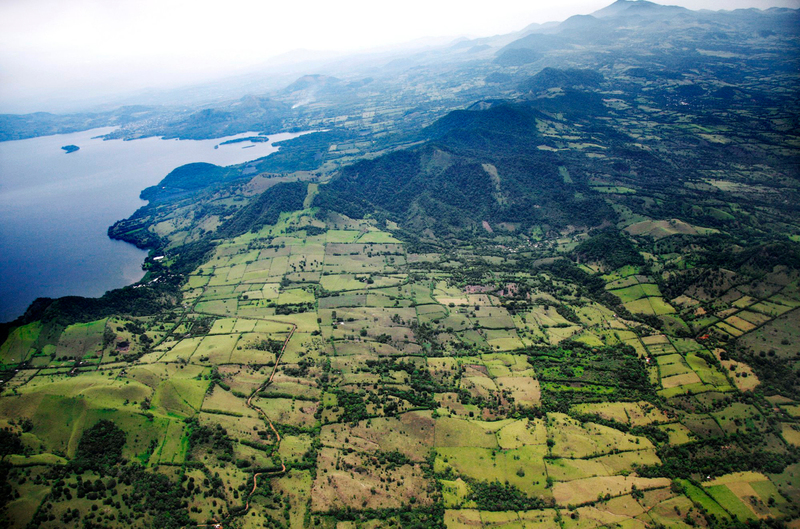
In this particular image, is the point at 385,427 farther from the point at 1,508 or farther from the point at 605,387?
the point at 1,508

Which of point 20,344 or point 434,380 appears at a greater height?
point 20,344

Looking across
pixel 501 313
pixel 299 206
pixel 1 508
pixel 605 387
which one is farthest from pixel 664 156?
pixel 1 508

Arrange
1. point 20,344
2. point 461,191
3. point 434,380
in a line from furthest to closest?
point 461,191 < point 20,344 < point 434,380

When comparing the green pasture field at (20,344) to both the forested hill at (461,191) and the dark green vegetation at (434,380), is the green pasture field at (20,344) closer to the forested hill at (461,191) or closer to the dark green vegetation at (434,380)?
the dark green vegetation at (434,380)

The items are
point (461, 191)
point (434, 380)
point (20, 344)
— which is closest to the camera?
point (434, 380)

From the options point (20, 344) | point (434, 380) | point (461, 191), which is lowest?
point (434, 380)

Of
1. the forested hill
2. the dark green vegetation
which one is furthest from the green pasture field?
the forested hill

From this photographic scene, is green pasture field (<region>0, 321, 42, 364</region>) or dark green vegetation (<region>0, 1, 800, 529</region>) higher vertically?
green pasture field (<region>0, 321, 42, 364</region>)

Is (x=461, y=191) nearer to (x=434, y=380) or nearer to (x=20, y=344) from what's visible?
(x=434, y=380)

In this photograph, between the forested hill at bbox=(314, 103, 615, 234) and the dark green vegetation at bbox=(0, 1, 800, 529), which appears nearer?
the dark green vegetation at bbox=(0, 1, 800, 529)

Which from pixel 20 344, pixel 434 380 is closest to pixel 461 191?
pixel 434 380

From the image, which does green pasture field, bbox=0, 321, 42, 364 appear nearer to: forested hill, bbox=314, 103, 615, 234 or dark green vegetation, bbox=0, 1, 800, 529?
dark green vegetation, bbox=0, 1, 800, 529
